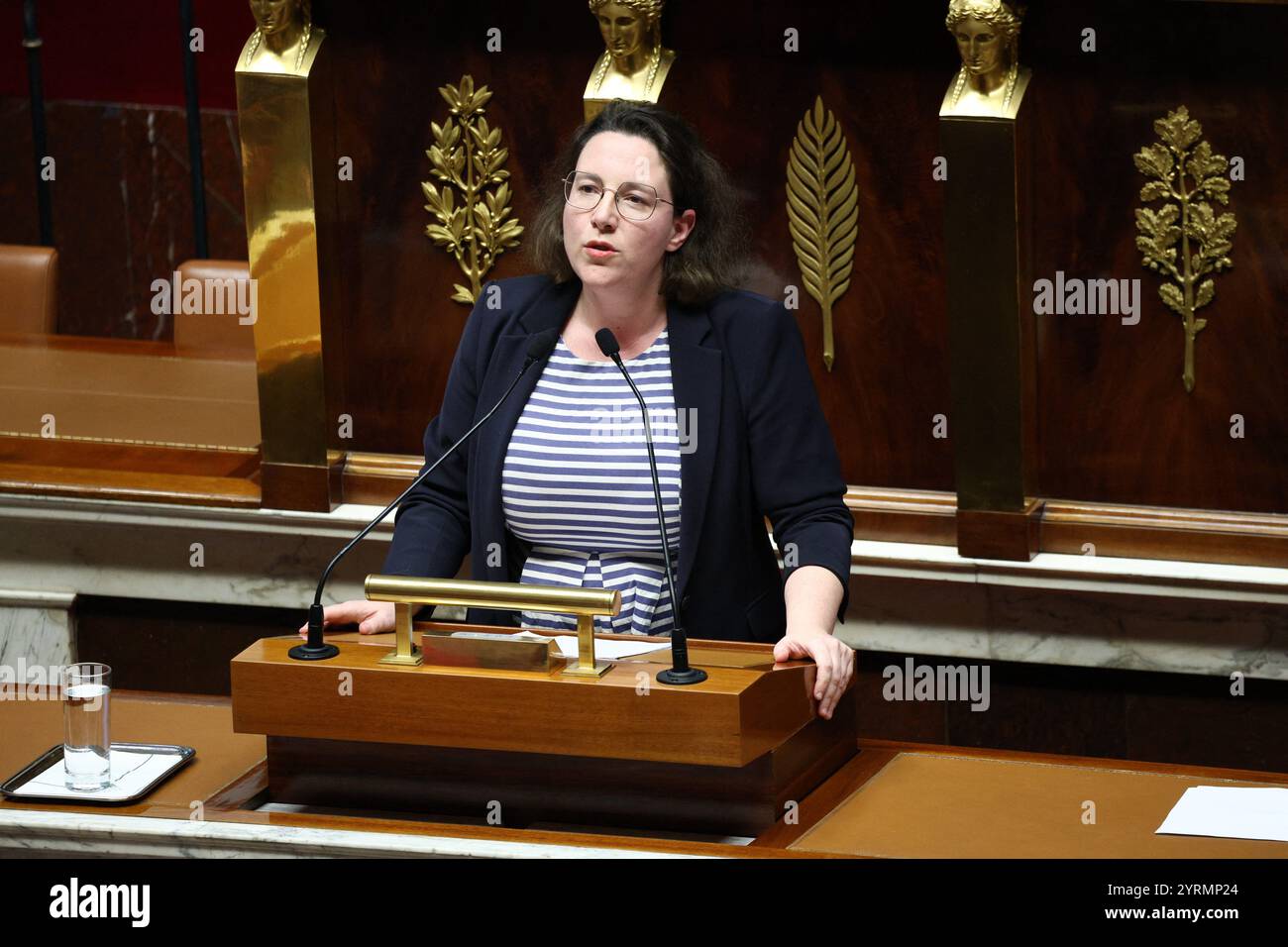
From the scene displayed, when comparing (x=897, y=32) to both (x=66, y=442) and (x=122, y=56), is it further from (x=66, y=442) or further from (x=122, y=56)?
(x=122, y=56)

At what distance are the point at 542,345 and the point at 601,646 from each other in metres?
0.42

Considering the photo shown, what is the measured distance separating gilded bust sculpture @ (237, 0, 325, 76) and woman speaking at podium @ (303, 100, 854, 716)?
3.77ft

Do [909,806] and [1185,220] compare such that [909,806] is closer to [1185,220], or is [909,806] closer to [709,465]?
[709,465]

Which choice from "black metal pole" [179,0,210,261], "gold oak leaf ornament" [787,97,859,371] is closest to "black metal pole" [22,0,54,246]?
"black metal pole" [179,0,210,261]

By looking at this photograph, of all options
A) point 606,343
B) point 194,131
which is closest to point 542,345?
point 606,343

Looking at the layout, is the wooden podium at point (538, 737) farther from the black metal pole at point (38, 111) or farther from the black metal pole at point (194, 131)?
the black metal pole at point (38, 111)

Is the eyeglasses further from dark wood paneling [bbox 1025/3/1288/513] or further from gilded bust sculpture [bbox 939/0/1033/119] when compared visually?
dark wood paneling [bbox 1025/3/1288/513]

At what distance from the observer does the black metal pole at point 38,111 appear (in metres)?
5.59

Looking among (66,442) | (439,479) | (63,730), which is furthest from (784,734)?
(66,442)

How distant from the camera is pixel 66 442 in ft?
14.7

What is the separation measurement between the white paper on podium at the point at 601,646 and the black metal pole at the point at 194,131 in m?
3.15

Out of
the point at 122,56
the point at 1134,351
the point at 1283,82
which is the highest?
the point at 122,56

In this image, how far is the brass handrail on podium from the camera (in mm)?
2445

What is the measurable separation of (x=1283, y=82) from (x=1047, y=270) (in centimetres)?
51
